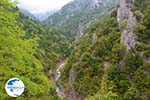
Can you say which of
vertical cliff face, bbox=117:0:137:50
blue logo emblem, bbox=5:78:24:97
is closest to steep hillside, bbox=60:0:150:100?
vertical cliff face, bbox=117:0:137:50

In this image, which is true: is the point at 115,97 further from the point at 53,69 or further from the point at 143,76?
the point at 53,69

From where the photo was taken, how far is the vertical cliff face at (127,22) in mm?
95688

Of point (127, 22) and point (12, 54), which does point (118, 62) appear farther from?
point (12, 54)

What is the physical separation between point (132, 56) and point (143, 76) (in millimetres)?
7423

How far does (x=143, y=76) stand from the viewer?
84875mm

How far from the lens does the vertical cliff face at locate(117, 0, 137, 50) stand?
95688mm

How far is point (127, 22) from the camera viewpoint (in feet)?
344

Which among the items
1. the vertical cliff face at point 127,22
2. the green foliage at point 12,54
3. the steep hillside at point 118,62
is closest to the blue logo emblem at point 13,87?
the green foliage at point 12,54

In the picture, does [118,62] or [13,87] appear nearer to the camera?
[13,87]

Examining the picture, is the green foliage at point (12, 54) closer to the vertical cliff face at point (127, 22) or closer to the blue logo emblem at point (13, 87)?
the blue logo emblem at point (13, 87)

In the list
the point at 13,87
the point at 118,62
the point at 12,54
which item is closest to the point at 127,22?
the point at 118,62

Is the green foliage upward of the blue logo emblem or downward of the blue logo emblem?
upward

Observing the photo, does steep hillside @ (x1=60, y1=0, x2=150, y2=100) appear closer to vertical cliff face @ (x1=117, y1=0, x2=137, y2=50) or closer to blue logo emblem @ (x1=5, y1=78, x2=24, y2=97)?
vertical cliff face @ (x1=117, y1=0, x2=137, y2=50)

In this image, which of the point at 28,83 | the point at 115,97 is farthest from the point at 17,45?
the point at 115,97
